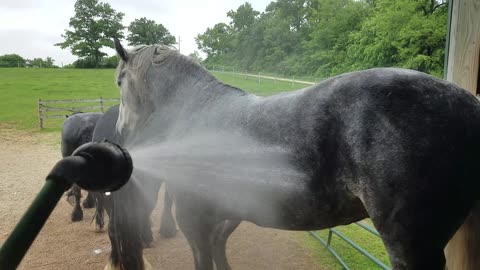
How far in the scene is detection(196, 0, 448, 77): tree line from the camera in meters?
4.70

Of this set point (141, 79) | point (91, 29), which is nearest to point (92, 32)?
point (91, 29)

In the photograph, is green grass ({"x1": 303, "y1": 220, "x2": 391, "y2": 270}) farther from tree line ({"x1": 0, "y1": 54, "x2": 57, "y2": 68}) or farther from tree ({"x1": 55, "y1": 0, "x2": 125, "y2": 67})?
tree line ({"x1": 0, "y1": 54, "x2": 57, "y2": 68})

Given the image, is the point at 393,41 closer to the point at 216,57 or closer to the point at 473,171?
the point at 473,171

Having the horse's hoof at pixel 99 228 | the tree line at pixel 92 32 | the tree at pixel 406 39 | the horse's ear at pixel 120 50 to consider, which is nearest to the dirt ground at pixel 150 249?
A: the horse's hoof at pixel 99 228

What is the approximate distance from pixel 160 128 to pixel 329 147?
4.76ft

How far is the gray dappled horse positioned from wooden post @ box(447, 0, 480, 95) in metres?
3.22

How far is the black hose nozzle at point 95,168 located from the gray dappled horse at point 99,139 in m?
2.64

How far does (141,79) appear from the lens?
2.62m

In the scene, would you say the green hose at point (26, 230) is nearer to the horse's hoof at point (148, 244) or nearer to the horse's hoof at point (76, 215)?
the horse's hoof at point (148, 244)

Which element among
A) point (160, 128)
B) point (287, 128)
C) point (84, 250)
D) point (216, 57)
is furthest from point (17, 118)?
point (287, 128)

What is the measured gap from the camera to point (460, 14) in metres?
1.98

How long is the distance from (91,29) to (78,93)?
20.5 m

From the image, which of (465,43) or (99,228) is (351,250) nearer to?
(465,43)

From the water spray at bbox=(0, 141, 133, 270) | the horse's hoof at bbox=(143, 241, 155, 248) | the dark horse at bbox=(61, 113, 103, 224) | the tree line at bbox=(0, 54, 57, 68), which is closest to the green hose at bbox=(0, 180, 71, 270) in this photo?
the water spray at bbox=(0, 141, 133, 270)
